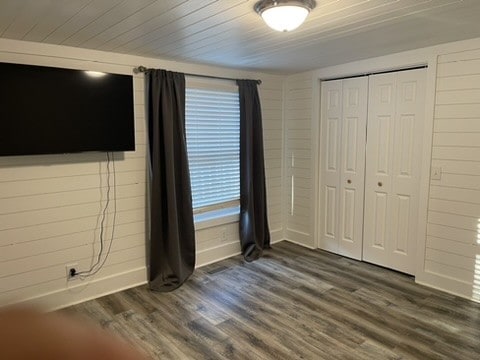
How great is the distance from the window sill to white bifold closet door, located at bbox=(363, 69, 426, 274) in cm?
151

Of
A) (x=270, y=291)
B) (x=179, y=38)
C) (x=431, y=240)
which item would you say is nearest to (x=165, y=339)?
(x=270, y=291)

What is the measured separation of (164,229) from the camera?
345 centimetres

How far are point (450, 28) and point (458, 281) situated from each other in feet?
7.03

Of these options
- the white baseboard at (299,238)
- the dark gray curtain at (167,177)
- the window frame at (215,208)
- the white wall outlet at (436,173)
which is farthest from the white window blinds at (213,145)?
the white wall outlet at (436,173)

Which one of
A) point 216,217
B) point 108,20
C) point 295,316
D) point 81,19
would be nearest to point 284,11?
point 108,20

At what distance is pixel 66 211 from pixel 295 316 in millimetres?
2117

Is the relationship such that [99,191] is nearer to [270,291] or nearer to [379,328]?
[270,291]

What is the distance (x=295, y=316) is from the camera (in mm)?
2855

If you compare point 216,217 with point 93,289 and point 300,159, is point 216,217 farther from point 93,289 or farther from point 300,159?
point 93,289

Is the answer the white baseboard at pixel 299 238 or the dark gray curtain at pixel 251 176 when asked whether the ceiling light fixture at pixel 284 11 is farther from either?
the white baseboard at pixel 299 238

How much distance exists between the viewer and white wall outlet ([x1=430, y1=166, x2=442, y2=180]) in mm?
3168

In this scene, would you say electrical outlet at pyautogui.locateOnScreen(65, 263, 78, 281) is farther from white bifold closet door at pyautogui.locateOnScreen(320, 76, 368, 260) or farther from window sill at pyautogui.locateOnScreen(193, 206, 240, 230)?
white bifold closet door at pyautogui.locateOnScreen(320, 76, 368, 260)

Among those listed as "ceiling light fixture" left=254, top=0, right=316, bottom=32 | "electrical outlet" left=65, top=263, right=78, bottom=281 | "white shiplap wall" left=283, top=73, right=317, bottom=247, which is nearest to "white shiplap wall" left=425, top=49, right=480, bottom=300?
"white shiplap wall" left=283, top=73, right=317, bottom=247

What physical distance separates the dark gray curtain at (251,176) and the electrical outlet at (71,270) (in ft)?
6.07
